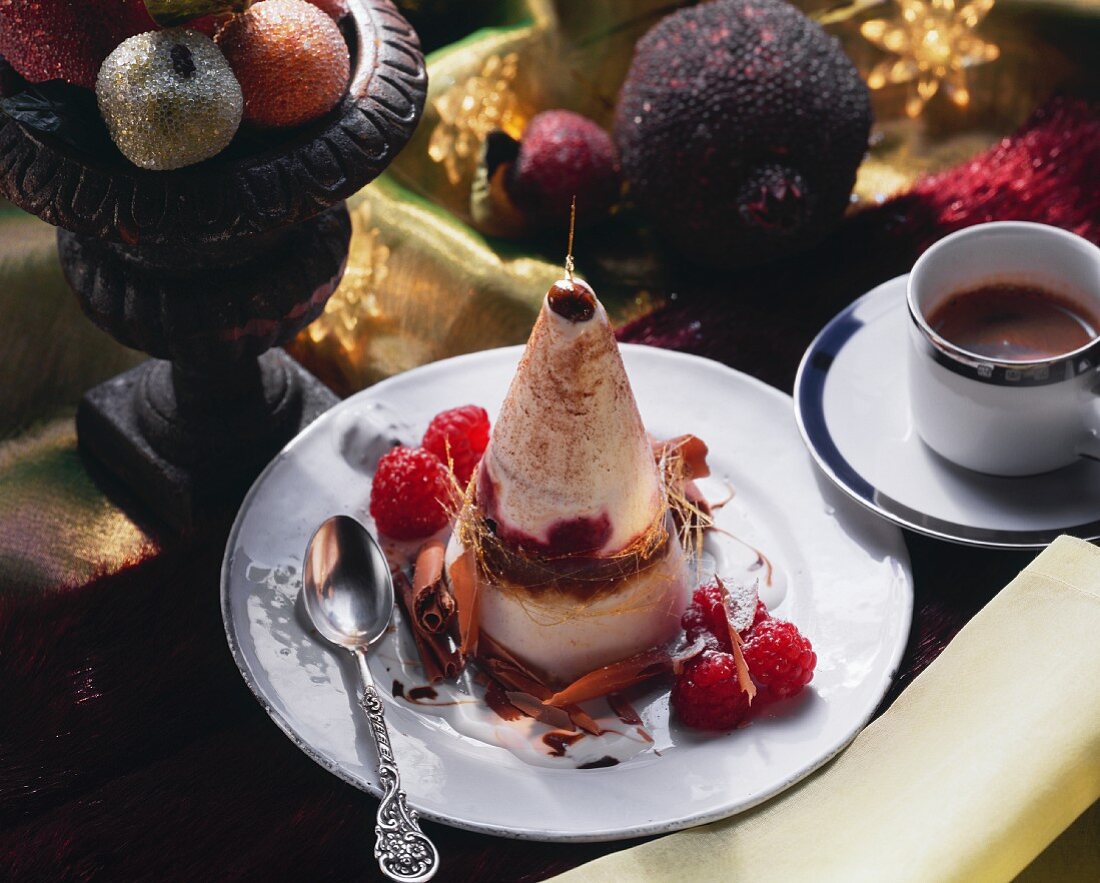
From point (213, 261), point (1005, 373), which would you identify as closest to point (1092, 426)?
point (1005, 373)

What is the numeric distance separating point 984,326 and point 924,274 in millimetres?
72

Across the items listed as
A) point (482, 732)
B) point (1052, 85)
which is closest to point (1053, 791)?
point (482, 732)

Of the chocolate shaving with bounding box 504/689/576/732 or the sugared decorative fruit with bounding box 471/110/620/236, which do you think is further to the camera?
the sugared decorative fruit with bounding box 471/110/620/236

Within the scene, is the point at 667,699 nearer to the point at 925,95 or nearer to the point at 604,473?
the point at 604,473

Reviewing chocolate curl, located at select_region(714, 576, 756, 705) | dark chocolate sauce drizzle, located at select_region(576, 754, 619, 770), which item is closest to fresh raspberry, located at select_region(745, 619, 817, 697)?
chocolate curl, located at select_region(714, 576, 756, 705)

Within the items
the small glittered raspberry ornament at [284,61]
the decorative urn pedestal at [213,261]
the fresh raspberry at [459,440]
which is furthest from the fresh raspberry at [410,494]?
the small glittered raspberry ornament at [284,61]

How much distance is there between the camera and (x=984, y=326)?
103cm

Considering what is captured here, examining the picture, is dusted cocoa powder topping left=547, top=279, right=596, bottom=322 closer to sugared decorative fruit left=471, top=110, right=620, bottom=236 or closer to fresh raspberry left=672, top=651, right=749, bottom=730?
fresh raspberry left=672, top=651, right=749, bottom=730

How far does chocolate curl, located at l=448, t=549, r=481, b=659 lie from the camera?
898mm

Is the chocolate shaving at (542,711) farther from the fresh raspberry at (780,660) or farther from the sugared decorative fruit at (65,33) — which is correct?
the sugared decorative fruit at (65,33)

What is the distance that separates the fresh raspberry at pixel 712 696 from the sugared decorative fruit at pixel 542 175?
0.60m

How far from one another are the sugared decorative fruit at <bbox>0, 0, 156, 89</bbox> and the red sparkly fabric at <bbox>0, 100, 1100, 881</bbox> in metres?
0.38

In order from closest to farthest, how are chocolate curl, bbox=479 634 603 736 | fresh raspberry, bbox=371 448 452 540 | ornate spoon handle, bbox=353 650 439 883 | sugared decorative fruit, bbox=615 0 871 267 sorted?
1. ornate spoon handle, bbox=353 650 439 883
2. chocolate curl, bbox=479 634 603 736
3. fresh raspberry, bbox=371 448 452 540
4. sugared decorative fruit, bbox=615 0 871 267

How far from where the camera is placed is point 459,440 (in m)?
1.00
